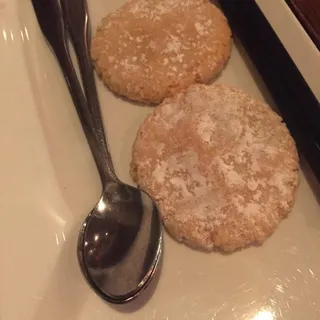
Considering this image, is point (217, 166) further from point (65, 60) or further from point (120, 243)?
point (65, 60)

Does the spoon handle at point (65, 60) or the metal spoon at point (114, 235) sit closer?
the metal spoon at point (114, 235)

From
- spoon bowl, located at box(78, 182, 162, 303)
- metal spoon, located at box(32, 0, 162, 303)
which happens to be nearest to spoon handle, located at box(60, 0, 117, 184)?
metal spoon, located at box(32, 0, 162, 303)

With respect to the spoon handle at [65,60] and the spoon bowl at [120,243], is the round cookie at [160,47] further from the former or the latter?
the spoon bowl at [120,243]

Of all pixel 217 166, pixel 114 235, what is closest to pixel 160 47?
pixel 217 166

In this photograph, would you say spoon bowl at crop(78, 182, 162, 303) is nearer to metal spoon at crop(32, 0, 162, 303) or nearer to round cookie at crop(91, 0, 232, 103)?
metal spoon at crop(32, 0, 162, 303)

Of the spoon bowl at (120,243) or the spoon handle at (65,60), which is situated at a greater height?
the spoon handle at (65,60)

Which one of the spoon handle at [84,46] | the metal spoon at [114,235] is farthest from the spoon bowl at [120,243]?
the spoon handle at [84,46]
